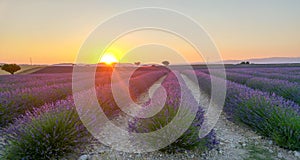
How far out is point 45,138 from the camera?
275cm

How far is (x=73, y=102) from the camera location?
Answer: 4102mm

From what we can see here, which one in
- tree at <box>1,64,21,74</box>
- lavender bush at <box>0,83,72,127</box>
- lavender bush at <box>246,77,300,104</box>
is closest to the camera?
lavender bush at <box>0,83,72,127</box>

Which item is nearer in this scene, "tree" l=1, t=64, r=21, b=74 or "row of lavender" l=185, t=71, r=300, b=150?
"row of lavender" l=185, t=71, r=300, b=150

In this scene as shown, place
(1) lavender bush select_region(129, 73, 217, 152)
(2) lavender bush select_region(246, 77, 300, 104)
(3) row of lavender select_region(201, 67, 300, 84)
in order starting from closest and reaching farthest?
(1) lavender bush select_region(129, 73, 217, 152), (2) lavender bush select_region(246, 77, 300, 104), (3) row of lavender select_region(201, 67, 300, 84)

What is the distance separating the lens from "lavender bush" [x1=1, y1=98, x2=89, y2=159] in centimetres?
266

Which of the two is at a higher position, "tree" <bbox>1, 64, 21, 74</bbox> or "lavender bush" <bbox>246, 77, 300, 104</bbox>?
A: "tree" <bbox>1, 64, 21, 74</bbox>

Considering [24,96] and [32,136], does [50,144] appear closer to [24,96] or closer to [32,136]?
[32,136]

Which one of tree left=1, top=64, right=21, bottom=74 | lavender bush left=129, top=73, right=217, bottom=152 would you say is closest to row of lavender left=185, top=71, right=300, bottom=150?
lavender bush left=129, top=73, right=217, bottom=152

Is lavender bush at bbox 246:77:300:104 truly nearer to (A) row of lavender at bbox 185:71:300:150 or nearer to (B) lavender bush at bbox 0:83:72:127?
(A) row of lavender at bbox 185:71:300:150

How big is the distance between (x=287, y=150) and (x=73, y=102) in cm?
367

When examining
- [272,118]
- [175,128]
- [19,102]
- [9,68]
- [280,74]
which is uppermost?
[9,68]

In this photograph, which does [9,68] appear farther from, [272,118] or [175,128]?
[272,118]

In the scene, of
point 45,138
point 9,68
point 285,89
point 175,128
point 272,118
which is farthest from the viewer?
point 9,68

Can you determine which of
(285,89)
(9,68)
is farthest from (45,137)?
(9,68)
